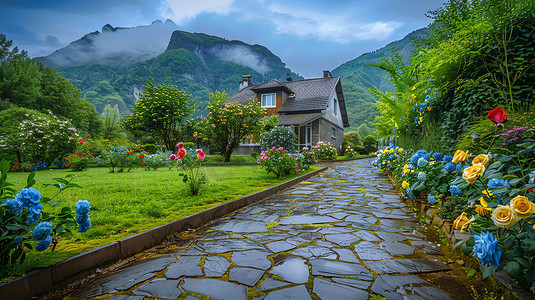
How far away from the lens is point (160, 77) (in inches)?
1871

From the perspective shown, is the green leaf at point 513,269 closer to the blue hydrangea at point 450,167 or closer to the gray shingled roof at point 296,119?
the blue hydrangea at point 450,167

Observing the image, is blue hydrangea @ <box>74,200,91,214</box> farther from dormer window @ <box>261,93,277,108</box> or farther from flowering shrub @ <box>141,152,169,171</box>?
dormer window @ <box>261,93,277,108</box>

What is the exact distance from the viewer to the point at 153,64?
171 ft

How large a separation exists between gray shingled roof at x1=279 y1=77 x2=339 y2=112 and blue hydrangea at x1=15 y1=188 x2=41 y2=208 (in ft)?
57.5

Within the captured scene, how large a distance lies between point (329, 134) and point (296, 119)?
3.98 m

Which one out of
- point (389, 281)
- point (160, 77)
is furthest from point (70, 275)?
point (160, 77)

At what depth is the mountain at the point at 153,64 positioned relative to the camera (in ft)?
156

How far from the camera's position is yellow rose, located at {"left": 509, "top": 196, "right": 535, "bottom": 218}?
45.8 inches

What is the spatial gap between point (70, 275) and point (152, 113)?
14731mm

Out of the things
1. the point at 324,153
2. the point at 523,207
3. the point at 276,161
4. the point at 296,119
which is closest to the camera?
the point at 523,207

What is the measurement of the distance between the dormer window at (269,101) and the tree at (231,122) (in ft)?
17.4

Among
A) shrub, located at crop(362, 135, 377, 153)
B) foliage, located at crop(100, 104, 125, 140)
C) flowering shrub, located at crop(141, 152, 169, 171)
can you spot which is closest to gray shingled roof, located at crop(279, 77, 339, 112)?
shrub, located at crop(362, 135, 377, 153)

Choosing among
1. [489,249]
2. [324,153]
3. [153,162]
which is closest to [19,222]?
[489,249]

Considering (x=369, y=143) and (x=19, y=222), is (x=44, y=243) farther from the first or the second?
(x=369, y=143)
